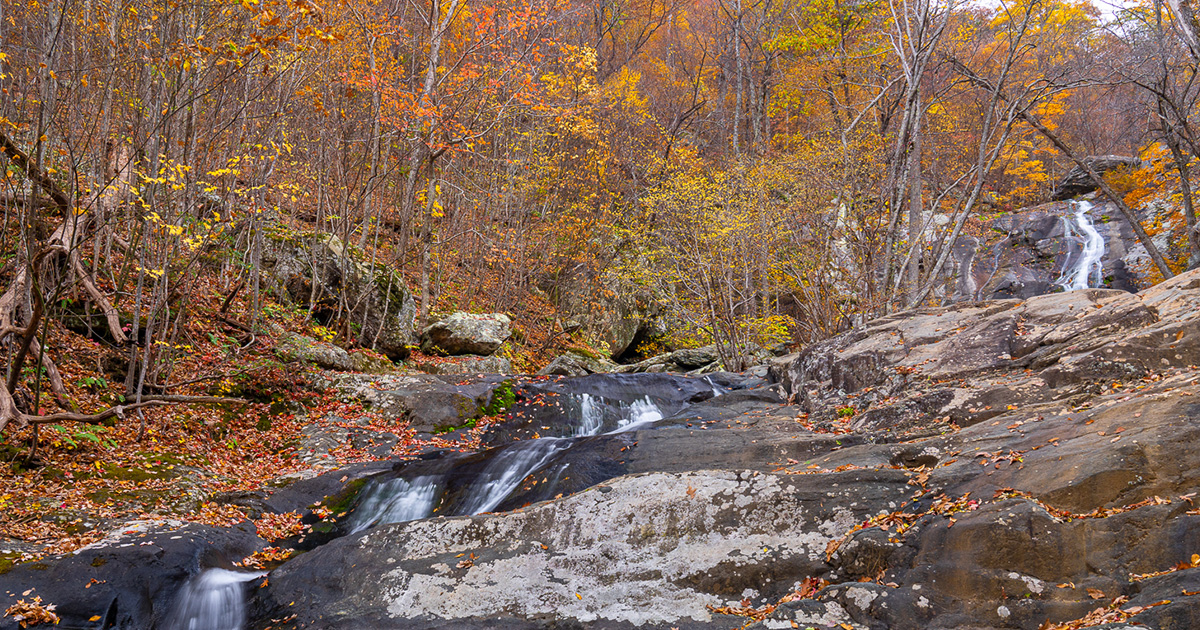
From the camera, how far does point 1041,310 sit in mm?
8172

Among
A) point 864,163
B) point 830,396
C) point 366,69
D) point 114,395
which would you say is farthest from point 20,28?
point 864,163

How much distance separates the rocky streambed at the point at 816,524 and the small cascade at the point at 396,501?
1.0 inches

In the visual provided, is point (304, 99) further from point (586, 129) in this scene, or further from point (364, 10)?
point (586, 129)

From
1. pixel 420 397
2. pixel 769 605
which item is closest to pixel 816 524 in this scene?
pixel 769 605

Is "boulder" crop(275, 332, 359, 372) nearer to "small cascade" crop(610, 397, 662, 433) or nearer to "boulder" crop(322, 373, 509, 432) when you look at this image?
"boulder" crop(322, 373, 509, 432)

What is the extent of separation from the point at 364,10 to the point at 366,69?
6.26 ft

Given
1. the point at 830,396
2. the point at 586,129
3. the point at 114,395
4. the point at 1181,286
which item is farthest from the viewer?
the point at 586,129

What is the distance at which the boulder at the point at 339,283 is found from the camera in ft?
40.9

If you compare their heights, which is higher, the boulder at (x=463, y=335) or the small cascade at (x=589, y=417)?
the boulder at (x=463, y=335)

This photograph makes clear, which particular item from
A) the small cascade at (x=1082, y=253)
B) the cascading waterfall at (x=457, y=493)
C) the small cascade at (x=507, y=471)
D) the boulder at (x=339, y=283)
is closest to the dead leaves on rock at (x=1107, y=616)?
the cascading waterfall at (x=457, y=493)

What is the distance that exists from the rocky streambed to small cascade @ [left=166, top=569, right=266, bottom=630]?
0.02 meters

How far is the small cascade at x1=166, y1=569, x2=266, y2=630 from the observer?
505 centimetres

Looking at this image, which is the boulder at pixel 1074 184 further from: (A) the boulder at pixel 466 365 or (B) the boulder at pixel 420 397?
(B) the boulder at pixel 420 397

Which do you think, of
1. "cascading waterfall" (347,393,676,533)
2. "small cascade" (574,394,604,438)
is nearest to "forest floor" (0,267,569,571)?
"cascading waterfall" (347,393,676,533)
